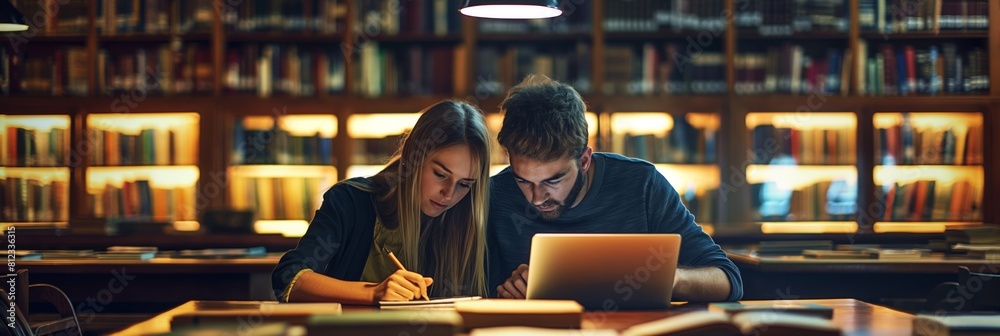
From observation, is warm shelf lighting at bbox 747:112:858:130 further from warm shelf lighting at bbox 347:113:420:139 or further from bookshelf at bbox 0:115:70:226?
bookshelf at bbox 0:115:70:226

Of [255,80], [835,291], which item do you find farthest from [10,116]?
[835,291]

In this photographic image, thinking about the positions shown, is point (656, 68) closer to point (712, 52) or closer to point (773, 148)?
point (712, 52)

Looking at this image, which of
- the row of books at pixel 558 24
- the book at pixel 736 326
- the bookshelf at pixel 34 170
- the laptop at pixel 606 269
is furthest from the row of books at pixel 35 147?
the book at pixel 736 326

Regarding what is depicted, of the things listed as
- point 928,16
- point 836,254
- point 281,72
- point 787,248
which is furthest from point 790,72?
point 281,72

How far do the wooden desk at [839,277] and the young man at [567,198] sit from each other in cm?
118

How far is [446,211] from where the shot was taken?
2.57 m

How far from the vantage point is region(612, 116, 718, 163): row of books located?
→ 5445 mm

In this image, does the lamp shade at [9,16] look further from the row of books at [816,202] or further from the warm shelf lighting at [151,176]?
the row of books at [816,202]

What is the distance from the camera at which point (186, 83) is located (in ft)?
18.0

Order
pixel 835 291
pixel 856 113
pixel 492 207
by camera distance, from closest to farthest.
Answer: pixel 492 207 → pixel 835 291 → pixel 856 113

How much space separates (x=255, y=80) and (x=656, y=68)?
2164 mm

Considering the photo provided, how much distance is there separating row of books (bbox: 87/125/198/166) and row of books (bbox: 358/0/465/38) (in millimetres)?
1122

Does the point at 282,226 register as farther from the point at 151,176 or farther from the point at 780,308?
the point at 780,308

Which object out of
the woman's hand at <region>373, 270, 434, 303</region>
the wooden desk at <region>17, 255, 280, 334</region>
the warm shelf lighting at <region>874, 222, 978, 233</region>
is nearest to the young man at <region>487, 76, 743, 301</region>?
the woman's hand at <region>373, 270, 434, 303</region>
